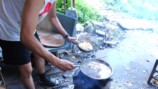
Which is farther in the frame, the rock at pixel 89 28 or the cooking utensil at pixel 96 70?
the rock at pixel 89 28

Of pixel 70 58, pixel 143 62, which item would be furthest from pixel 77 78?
pixel 143 62

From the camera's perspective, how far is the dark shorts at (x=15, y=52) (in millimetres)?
2830

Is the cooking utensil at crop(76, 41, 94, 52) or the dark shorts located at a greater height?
the dark shorts

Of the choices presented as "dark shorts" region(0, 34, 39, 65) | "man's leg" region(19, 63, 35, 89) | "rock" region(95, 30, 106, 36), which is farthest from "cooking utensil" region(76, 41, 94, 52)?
"dark shorts" region(0, 34, 39, 65)

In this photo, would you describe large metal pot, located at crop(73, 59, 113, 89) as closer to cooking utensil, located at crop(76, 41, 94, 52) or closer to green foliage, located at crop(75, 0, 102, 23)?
cooking utensil, located at crop(76, 41, 94, 52)

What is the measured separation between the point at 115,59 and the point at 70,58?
3.78 feet

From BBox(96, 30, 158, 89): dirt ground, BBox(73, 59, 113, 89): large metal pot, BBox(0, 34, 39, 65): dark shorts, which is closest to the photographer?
BBox(0, 34, 39, 65): dark shorts

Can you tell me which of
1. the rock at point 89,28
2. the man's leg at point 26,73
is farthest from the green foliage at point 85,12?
the man's leg at point 26,73

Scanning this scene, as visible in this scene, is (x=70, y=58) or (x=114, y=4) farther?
(x=114, y=4)

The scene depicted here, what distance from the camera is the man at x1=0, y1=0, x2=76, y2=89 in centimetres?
205

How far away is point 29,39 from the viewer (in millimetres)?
2113

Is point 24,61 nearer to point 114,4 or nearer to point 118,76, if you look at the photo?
point 118,76

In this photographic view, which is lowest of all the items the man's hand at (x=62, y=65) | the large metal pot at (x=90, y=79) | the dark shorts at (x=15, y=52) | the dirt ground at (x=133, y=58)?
the dirt ground at (x=133, y=58)

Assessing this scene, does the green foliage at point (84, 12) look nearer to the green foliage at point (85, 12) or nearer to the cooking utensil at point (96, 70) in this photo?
the green foliage at point (85, 12)
